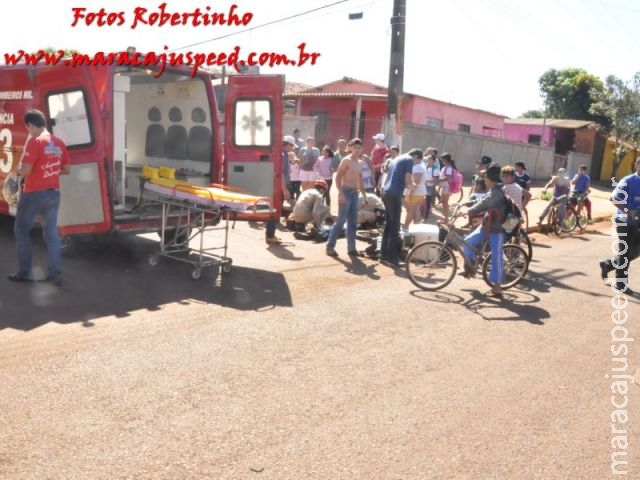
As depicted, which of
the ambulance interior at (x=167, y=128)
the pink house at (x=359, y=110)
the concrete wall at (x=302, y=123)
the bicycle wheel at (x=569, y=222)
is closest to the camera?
the ambulance interior at (x=167, y=128)

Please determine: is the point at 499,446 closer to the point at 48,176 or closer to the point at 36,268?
the point at 48,176

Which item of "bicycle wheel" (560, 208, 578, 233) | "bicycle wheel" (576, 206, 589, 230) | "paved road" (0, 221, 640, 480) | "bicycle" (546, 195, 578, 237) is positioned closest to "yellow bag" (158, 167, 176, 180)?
"paved road" (0, 221, 640, 480)

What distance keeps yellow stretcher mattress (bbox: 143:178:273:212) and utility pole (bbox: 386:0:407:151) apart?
7.50 m

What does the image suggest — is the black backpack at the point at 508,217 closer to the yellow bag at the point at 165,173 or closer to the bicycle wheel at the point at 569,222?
the yellow bag at the point at 165,173

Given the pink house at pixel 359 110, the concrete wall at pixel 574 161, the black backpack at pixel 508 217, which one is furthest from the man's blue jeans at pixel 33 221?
the concrete wall at pixel 574 161

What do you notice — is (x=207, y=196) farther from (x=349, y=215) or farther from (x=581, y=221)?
(x=581, y=221)

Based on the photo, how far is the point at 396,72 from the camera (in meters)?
15.2

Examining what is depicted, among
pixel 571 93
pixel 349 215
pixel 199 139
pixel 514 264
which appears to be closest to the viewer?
pixel 514 264

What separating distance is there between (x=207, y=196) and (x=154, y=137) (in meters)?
3.22

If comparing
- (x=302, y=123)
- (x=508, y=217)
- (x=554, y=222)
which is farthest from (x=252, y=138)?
(x=302, y=123)

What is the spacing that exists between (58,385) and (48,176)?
3.10 metres

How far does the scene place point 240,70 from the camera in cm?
959

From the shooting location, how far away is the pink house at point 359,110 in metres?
27.4

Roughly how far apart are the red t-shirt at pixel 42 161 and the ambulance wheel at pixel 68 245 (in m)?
1.64
